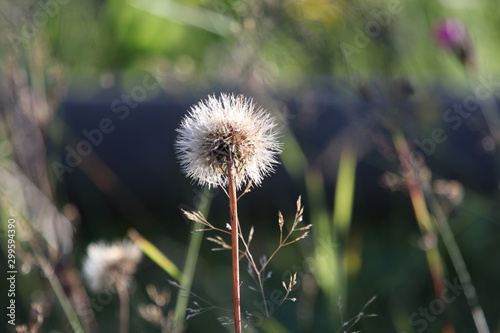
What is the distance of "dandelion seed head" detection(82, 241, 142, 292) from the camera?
144 centimetres

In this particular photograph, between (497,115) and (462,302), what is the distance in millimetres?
696

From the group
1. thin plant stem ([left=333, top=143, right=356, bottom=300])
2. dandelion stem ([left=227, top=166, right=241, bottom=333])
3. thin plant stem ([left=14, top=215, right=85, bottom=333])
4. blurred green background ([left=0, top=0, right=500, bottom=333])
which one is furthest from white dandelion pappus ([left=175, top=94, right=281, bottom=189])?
thin plant stem ([left=333, top=143, right=356, bottom=300])

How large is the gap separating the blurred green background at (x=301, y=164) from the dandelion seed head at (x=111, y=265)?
9 centimetres

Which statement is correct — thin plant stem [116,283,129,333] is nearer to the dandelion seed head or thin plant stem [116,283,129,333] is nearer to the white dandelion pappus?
the dandelion seed head

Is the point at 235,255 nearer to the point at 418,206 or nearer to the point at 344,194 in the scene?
the point at 418,206

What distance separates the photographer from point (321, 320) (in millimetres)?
1808

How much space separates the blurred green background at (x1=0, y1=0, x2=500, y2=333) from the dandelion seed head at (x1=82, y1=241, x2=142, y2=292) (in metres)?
0.09

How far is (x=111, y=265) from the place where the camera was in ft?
4.78

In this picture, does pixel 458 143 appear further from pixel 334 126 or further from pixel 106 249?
pixel 106 249

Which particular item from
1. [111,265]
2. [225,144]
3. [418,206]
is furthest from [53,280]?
[418,206]

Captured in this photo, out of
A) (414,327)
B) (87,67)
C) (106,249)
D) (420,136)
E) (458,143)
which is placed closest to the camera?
(106,249)

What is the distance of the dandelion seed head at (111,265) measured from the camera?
1439mm

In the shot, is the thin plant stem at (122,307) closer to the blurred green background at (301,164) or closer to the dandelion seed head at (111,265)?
the dandelion seed head at (111,265)

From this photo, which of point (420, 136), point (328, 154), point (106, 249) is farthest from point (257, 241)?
point (106, 249)
